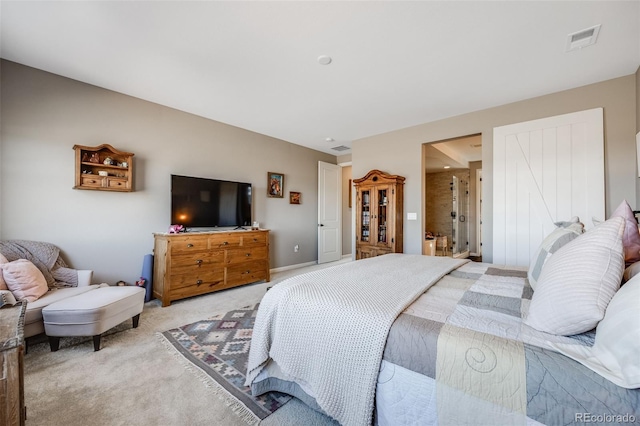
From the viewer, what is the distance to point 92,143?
290cm

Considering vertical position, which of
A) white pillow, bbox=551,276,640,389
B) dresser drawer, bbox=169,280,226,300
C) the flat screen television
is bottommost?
dresser drawer, bbox=169,280,226,300

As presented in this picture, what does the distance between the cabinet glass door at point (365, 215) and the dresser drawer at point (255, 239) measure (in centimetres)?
160

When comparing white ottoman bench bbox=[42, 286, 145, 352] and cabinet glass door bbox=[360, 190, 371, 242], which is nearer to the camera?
white ottoman bench bbox=[42, 286, 145, 352]

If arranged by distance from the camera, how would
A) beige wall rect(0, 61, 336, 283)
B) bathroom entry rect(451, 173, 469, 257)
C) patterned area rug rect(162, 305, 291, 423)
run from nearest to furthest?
patterned area rug rect(162, 305, 291, 423), beige wall rect(0, 61, 336, 283), bathroom entry rect(451, 173, 469, 257)

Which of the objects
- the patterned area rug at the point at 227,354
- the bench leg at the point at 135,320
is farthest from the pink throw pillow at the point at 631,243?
the bench leg at the point at 135,320

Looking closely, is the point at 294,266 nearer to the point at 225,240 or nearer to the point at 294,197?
the point at 294,197

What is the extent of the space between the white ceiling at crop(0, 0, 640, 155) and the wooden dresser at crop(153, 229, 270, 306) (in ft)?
5.85

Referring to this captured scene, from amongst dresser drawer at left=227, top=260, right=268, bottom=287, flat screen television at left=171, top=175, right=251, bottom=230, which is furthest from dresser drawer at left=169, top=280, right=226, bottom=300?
flat screen television at left=171, top=175, right=251, bottom=230

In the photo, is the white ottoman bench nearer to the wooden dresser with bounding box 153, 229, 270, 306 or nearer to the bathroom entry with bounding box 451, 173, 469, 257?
the wooden dresser with bounding box 153, 229, 270, 306

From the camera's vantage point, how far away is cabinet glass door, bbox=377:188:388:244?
13.3 feet

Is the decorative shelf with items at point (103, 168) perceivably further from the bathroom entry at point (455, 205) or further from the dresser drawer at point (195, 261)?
the bathroom entry at point (455, 205)

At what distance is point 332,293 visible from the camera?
1309mm

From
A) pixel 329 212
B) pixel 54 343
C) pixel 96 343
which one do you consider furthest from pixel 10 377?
pixel 329 212

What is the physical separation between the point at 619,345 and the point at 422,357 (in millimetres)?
533
